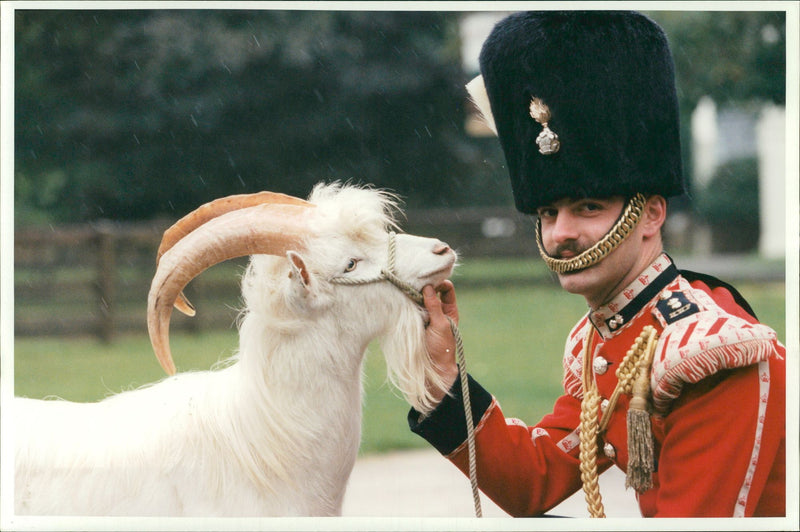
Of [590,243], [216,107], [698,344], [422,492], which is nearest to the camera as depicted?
[698,344]

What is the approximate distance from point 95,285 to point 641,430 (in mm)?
10075

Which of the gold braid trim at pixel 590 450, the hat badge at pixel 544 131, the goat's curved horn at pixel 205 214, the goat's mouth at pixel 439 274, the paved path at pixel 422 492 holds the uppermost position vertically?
the hat badge at pixel 544 131

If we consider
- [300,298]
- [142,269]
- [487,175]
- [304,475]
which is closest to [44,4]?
[300,298]

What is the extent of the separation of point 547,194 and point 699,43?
1007 centimetres

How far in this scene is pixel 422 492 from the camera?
6.04m

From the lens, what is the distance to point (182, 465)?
2.79 meters

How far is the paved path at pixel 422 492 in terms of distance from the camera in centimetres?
512

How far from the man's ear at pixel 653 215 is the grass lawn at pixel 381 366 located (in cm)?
387

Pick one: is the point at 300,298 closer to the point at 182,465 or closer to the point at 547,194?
the point at 182,465

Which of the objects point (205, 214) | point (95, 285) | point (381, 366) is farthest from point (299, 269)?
point (95, 285)

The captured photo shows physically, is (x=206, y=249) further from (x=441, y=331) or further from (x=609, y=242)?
(x=609, y=242)

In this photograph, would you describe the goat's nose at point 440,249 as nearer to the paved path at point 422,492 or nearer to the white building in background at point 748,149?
the paved path at point 422,492

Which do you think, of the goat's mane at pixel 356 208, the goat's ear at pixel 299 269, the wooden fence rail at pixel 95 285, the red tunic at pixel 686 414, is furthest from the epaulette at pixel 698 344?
the wooden fence rail at pixel 95 285

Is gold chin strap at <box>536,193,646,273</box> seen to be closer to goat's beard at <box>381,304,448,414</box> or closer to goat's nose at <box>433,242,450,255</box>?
goat's nose at <box>433,242,450,255</box>
